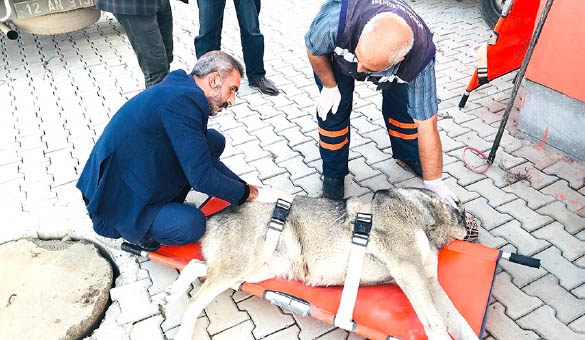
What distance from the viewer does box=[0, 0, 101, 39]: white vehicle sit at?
5289 millimetres

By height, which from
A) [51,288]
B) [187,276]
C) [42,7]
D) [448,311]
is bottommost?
[51,288]

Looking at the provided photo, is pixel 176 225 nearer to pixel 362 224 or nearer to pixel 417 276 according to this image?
pixel 362 224

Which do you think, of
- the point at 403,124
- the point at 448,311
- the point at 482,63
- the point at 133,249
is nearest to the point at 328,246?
the point at 448,311

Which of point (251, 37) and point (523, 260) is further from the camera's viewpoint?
point (251, 37)

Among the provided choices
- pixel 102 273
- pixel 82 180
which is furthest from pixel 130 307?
pixel 82 180

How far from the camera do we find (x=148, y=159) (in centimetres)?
261

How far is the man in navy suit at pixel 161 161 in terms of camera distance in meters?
2.53

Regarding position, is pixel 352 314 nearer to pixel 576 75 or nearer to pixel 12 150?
pixel 576 75

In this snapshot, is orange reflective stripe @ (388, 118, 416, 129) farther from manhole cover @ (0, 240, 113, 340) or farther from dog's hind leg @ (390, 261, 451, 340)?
manhole cover @ (0, 240, 113, 340)

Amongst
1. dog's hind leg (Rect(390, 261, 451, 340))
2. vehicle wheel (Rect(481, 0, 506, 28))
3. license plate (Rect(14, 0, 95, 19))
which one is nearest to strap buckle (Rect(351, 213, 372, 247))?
dog's hind leg (Rect(390, 261, 451, 340))

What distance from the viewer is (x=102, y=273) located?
9.72ft

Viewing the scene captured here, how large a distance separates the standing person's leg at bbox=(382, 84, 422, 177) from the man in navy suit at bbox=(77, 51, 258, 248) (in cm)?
130

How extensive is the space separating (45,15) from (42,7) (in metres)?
0.13

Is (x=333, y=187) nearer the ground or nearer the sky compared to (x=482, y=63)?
nearer the ground
